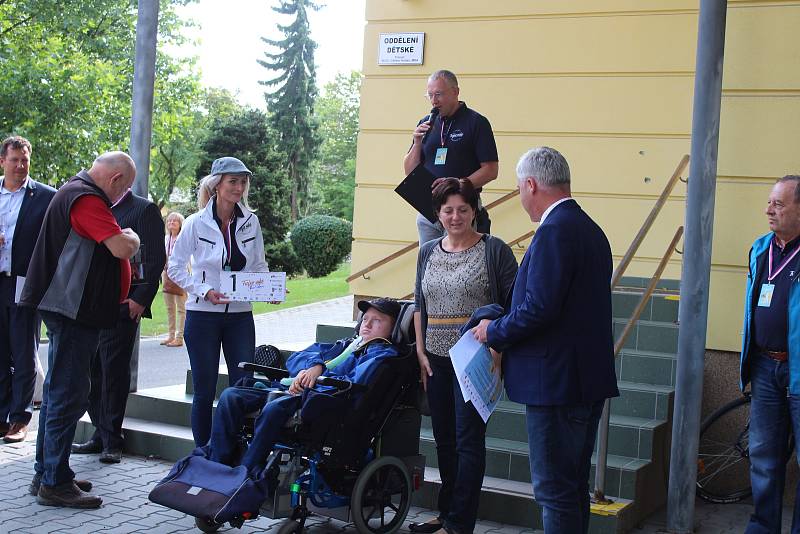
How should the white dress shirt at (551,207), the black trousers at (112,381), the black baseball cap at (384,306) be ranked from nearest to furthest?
the white dress shirt at (551,207), the black baseball cap at (384,306), the black trousers at (112,381)

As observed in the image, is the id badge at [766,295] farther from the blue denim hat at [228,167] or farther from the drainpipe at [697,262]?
the blue denim hat at [228,167]

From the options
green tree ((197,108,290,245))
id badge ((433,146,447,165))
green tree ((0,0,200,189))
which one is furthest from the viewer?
green tree ((197,108,290,245))

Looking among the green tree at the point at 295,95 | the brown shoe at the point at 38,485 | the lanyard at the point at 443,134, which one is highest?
→ the green tree at the point at 295,95

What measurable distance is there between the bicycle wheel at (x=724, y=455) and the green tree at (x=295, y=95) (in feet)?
141

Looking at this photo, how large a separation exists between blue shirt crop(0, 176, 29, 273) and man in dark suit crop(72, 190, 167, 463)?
1.11 metres

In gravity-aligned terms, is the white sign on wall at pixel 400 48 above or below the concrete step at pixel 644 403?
above

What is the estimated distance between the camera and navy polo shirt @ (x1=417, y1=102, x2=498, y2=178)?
19.7 ft

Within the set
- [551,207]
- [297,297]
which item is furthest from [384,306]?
[297,297]

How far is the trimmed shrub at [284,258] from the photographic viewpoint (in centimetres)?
2744

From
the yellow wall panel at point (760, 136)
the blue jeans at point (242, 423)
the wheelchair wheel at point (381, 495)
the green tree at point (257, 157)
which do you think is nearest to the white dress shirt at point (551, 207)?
the blue jeans at point (242, 423)

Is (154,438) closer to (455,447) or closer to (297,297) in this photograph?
(455,447)

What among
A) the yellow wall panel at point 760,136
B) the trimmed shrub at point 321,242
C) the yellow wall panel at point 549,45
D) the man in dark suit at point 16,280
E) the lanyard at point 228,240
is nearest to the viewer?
the lanyard at point 228,240

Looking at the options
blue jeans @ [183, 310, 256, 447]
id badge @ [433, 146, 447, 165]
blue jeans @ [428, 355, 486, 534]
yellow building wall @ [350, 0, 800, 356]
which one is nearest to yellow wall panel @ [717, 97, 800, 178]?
yellow building wall @ [350, 0, 800, 356]

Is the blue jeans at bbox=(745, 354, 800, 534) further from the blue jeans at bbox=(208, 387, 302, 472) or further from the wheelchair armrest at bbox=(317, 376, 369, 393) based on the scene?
the blue jeans at bbox=(208, 387, 302, 472)
